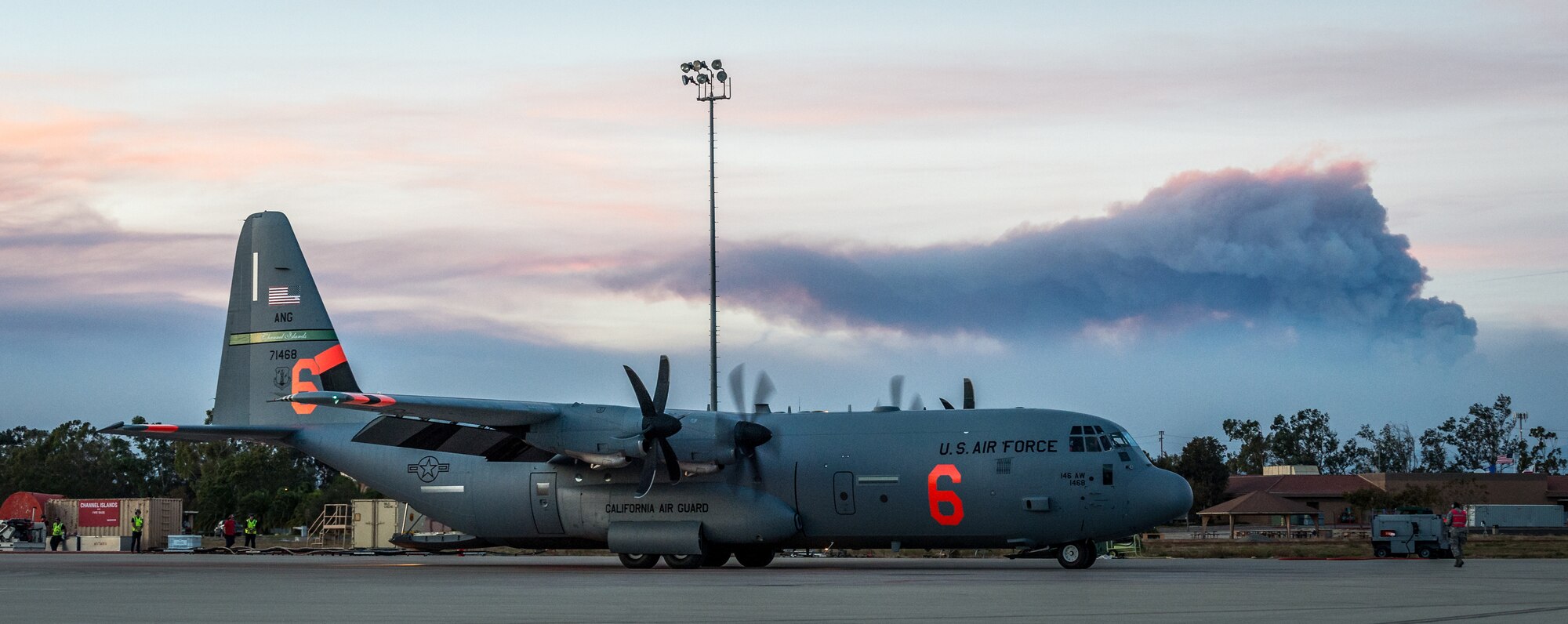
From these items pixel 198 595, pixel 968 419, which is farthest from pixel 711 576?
pixel 198 595

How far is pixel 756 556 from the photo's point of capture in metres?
32.0


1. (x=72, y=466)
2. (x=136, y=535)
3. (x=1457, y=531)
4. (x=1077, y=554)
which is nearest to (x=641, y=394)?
(x=1077, y=554)

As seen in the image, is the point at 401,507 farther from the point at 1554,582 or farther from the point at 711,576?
the point at 1554,582

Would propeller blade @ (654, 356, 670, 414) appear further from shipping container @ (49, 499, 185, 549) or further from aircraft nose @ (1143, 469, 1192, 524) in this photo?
shipping container @ (49, 499, 185, 549)

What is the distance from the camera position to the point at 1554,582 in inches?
853

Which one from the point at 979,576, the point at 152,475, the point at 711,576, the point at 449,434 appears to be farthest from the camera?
the point at 152,475

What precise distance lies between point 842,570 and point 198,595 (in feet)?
42.4

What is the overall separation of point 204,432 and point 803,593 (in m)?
17.8

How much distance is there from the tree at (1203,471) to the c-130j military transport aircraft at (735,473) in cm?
7162

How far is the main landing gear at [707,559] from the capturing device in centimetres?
3100

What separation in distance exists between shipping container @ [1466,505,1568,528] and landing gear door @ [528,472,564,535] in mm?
65491

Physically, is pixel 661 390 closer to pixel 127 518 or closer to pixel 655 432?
pixel 655 432

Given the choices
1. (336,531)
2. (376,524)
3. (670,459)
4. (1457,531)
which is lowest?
(336,531)

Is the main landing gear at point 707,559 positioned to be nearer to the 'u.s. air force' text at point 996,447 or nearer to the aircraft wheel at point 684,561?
the aircraft wheel at point 684,561
